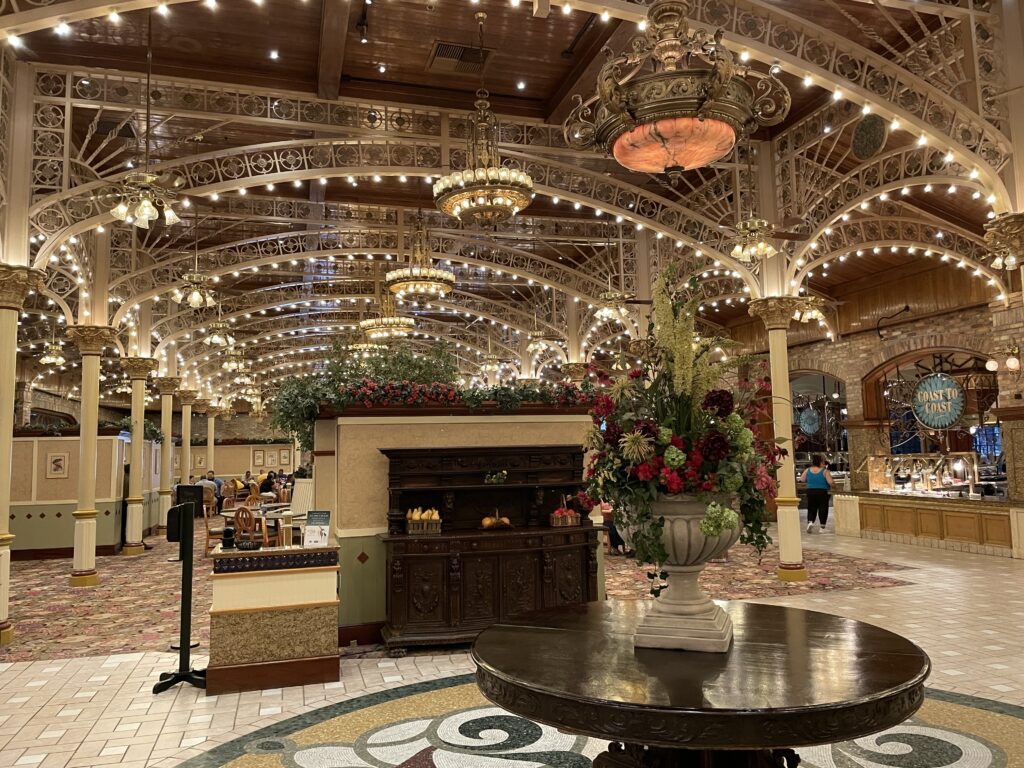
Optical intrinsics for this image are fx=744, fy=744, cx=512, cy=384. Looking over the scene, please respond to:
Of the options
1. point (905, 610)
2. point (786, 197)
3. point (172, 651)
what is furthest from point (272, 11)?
point (905, 610)

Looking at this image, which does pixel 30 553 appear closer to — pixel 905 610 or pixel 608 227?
pixel 608 227

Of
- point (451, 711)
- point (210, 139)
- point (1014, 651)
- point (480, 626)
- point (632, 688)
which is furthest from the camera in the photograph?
point (210, 139)

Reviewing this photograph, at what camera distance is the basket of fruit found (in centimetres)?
695

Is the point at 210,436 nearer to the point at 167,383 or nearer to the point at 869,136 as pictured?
the point at 167,383

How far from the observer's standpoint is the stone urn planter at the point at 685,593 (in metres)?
2.54

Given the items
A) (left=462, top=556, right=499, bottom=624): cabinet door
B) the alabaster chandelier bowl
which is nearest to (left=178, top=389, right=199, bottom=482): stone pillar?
the alabaster chandelier bowl

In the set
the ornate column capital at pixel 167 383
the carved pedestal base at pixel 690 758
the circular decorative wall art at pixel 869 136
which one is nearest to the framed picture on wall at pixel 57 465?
the ornate column capital at pixel 167 383

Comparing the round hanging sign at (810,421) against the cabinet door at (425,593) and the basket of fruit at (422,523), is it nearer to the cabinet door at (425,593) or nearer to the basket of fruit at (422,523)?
the basket of fruit at (422,523)

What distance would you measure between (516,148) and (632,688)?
9.76 metres

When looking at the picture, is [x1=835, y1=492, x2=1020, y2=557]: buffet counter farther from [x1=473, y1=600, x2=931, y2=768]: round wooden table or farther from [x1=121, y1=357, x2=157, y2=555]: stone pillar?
[x1=121, y1=357, x2=157, y2=555]: stone pillar

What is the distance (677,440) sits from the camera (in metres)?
2.57

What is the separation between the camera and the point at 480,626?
688 centimetres

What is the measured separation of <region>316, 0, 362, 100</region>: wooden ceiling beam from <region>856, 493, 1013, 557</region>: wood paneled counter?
39.6 ft

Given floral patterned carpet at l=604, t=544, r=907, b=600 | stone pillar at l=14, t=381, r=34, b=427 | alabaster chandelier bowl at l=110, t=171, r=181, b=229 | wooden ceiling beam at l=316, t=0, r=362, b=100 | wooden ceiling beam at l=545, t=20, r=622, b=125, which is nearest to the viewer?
alabaster chandelier bowl at l=110, t=171, r=181, b=229
